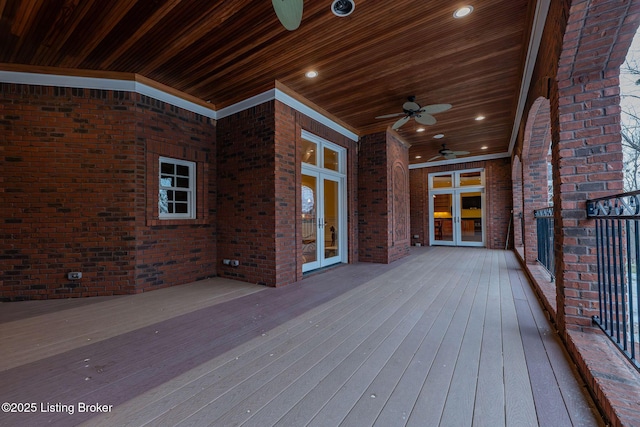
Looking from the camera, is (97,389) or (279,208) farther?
(279,208)

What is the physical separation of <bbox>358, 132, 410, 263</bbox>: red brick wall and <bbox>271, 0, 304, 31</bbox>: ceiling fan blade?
452 centimetres

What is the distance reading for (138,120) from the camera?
4.03 meters

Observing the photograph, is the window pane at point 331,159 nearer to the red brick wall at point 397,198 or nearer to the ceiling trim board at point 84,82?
the red brick wall at point 397,198

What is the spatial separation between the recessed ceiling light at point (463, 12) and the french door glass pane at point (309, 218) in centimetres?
314

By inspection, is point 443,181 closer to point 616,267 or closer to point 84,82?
point 616,267

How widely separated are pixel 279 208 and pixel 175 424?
10.2 ft

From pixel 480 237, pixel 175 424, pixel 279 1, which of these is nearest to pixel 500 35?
pixel 279 1

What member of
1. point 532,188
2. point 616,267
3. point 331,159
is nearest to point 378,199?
point 331,159

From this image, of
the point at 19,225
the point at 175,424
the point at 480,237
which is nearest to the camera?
the point at 175,424

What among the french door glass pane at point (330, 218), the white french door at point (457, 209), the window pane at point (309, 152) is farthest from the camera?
the white french door at point (457, 209)

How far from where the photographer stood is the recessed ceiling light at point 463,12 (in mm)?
2689

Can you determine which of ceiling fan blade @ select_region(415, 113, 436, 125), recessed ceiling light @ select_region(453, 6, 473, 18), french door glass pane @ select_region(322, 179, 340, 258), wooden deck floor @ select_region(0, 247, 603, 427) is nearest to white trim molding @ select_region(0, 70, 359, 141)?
french door glass pane @ select_region(322, 179, 340, 258)

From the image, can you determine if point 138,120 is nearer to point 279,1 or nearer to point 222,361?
point 279,1

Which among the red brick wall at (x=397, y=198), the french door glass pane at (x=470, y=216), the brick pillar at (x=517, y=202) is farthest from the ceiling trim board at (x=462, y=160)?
the red brick wall at (x=397, y=198)
